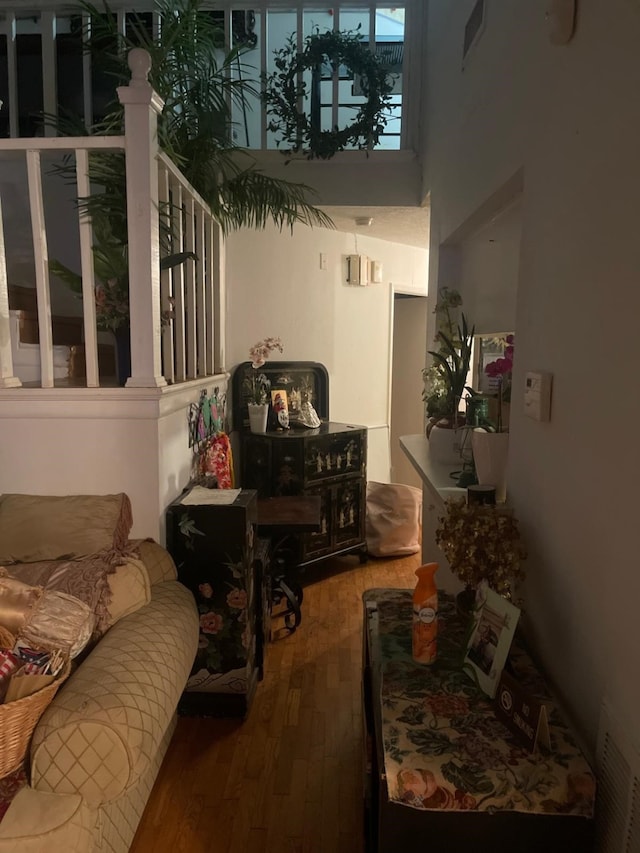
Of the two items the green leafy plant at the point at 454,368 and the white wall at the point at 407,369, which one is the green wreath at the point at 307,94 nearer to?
the green leafy plant at the point at 454,368

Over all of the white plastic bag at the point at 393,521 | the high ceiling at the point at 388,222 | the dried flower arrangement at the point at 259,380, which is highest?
the high ceiling at the point at 388,222

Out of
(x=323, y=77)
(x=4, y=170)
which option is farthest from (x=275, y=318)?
(x=4, y=170)

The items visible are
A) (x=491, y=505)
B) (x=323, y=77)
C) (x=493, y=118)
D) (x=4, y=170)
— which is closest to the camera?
(x=491, y=505)

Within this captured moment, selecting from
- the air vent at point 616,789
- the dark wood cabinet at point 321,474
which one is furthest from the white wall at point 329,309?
the air vent at point 616,789

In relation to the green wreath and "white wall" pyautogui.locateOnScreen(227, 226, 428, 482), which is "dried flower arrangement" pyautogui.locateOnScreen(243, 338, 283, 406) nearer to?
"white wall" pyautogui.locateOnScreen(227, 226, 428, 482)

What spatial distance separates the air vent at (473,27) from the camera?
75.9 inches

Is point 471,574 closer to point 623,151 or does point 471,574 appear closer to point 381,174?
point 623,151

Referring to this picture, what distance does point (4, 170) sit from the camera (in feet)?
9.89

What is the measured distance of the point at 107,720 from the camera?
122 cm

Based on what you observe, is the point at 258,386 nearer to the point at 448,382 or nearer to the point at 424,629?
the point at 448,382

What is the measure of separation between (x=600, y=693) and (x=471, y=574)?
1.16 ft

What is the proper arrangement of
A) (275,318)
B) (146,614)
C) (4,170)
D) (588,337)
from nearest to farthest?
(588,337) < (146,614) < (4,170) < (275,318)

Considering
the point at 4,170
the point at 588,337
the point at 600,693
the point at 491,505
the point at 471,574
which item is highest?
the point at 4,170

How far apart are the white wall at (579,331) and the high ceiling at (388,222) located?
1838mm
